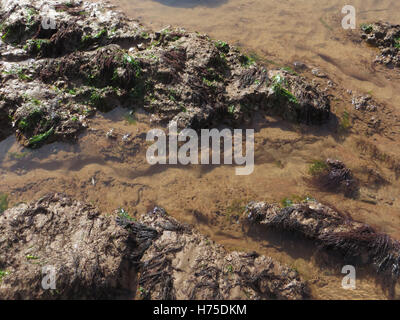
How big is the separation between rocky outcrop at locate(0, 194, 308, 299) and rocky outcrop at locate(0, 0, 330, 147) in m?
1.49

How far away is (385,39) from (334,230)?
4.74m

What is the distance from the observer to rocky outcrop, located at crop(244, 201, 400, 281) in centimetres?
362

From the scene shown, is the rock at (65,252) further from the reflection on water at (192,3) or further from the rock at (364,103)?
the reflection on water at (192,3)

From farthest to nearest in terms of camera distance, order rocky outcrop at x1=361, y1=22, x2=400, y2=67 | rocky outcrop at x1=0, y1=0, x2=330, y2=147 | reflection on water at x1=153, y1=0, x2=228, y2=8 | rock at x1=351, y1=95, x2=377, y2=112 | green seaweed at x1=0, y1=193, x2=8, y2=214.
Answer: reflection on water at x1=153, y1=0, x2=228, y2=8, rocky outcrop at x1=361, y1=22, x2=400, y2=67, rock at x1=351, y1=95, x2=377, y2=112, rocky outcrop at x1=0, y1=0, x2=330, y2=147, green seaweed at x1=0, y1=193, x2=8, y2=214

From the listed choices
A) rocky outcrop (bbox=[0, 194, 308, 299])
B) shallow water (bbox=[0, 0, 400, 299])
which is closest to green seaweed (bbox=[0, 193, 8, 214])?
shallow water (bbox=[0, 0, 400, 299])

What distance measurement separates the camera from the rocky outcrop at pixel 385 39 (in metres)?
5.87

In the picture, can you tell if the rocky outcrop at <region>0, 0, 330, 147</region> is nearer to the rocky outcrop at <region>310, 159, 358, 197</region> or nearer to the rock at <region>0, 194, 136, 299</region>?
the rocky outcrop at <region>310, 159, 358, 197</region>

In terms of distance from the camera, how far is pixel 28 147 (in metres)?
4.44

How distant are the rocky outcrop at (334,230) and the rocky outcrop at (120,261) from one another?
56 centimetres

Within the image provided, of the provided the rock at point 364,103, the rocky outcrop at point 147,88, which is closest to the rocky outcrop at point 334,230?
the rocky outcrop at point 147,88

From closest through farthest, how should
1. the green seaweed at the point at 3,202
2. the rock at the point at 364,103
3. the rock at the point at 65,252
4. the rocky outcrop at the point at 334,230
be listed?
the rock at the point at 65,252
the rocky outcrop at the point at 334,230
the green seaweed at the point at 3,202
the rock at the point at 364,103

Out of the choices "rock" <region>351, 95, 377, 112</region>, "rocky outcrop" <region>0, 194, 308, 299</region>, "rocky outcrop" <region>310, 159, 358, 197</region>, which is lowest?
"rocky outcrop" <region>0, 194, 308, 299</region>

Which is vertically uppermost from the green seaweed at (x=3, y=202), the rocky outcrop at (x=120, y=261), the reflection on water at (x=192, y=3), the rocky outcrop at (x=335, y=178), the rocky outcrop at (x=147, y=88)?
the reflection on water at (x=192, y=3)
